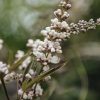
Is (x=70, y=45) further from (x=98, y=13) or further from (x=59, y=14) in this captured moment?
(x=59, y=14)

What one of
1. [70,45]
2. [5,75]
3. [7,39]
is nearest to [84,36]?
[70,45]

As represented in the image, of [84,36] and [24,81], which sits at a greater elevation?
[84,36]

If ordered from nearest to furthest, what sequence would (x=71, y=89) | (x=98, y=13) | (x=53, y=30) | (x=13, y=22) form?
(x=53, y=30) → (x=71, y=89) → (x=13, y=22) → (x=98, y=13)

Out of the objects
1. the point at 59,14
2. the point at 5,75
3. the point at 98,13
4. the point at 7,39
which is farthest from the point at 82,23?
the point at 98,13

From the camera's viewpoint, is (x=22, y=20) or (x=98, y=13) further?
A: (x=98, y=13)

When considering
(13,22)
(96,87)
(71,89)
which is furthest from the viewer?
(13,22)

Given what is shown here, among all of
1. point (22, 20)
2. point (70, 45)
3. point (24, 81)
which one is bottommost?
point (24, 81)

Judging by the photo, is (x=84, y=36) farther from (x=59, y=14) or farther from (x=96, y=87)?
(x=59, y=14)
